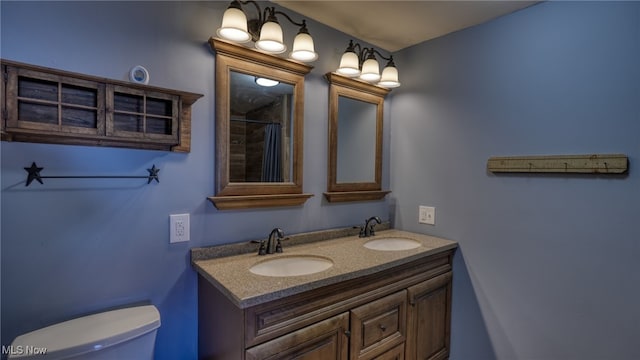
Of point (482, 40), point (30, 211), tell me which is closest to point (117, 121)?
point (30, 211)

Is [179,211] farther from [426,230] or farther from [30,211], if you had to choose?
[426,230]

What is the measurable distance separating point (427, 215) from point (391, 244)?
1.10ft

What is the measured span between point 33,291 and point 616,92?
254 cm

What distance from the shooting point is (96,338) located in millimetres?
983

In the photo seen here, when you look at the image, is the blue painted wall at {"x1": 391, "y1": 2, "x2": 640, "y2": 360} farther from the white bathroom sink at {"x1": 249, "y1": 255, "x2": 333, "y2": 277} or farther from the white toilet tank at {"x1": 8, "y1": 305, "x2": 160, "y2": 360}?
the white toilet tank at {"x1": 8, "y1": 305, "x2": 160, "y2": 360}

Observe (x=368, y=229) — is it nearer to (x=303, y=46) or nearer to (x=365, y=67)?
(x=365, y=67)

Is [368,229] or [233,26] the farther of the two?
[368,229]

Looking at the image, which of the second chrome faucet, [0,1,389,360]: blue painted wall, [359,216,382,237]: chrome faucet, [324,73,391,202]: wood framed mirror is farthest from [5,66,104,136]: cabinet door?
[359,216,382,237]: chrome faucet

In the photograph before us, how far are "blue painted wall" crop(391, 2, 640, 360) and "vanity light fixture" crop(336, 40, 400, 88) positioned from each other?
0.90 feet

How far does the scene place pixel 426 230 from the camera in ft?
6.98

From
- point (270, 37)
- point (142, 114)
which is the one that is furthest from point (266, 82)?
point (142, 114)

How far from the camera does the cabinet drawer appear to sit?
1.36 m

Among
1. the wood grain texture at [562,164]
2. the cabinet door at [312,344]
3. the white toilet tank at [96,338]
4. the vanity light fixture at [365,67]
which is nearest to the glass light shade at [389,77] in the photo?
the vanity light fixture at [365,67]

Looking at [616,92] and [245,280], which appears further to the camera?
[616,92]
